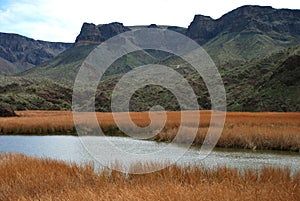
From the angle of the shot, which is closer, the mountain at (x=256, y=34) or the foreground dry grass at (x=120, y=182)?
the foreground dry grass at (x=120, y=182)

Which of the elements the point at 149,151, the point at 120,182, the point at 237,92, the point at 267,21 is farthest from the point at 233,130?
the point at 267,21

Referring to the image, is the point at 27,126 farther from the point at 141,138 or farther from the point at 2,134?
the point at 141,138

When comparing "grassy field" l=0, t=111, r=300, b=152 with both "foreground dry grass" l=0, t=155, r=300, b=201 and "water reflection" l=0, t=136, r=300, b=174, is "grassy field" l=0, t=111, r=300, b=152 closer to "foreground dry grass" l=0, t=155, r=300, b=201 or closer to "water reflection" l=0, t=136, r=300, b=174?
"water reflection" l=0, t=136, r=300, b=174

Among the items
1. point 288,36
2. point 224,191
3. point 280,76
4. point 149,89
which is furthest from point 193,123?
point 288,36

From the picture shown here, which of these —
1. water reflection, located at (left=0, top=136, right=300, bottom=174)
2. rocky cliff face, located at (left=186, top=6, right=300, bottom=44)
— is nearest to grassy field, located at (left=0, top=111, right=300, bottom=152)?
water reflection, located at (left=0, top=136, right=300, bottom=174)

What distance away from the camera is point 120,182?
1139cm

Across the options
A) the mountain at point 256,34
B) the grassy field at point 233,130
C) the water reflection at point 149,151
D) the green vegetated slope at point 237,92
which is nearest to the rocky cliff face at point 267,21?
the mountain at point 256,34

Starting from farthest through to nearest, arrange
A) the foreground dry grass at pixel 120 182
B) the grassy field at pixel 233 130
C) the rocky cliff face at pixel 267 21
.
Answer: the rocky cliff face at pixel 267 21 < the grassy field at pixel 233 130 < the foreground dry grass at pixel 120 182

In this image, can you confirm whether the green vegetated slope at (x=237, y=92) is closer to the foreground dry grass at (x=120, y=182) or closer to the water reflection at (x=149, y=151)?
the water reflection at (x=149, y=151)

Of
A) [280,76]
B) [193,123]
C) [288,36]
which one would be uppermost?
[288,36]

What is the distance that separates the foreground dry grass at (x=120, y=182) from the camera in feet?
30.5

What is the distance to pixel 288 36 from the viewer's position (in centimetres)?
17262

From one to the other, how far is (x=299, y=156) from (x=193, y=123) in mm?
12129

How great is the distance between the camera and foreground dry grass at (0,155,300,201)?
9303 mm
